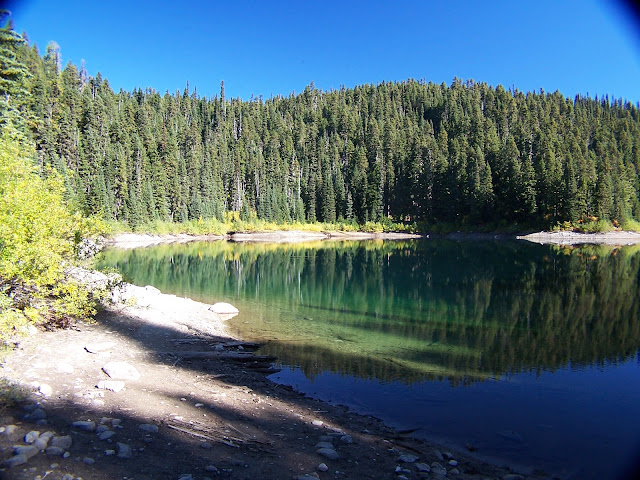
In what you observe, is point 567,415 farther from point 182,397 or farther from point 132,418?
point 132,418

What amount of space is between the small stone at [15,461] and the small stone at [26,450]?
7 centimetres

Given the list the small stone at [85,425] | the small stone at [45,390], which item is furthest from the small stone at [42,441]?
the small stone at [45,390]

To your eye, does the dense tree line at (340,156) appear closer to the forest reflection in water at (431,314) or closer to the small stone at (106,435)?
the forest reflection in water at (431,314)

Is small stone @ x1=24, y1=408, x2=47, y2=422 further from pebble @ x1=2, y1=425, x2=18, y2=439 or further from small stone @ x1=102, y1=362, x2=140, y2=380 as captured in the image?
small stone @ x1=102, y1=362, x2=140, y2=380

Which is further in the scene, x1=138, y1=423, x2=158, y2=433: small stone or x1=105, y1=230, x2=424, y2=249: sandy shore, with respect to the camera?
x1=105, y1=230, x2=424, y2=249: sandy shore

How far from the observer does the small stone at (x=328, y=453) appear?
630cm

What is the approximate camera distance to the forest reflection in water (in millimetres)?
12648

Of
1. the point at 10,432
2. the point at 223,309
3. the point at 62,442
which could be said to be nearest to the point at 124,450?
the point at 62,442

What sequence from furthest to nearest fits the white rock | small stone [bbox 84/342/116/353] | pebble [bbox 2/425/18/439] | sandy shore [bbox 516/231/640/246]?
sandy shore [bbox 516/231/640/246]
the white rock
small stone [bbox 84/342/116/353]
pebble [bbox 2/425/18/439]

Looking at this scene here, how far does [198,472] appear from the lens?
5176 millimetres

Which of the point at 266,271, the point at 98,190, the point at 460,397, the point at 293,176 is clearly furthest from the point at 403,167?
the point at 460,397

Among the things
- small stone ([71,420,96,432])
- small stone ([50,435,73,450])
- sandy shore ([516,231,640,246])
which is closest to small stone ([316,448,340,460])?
small stone ([71,420,96,432])

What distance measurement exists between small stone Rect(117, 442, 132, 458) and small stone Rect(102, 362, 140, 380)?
306 cm

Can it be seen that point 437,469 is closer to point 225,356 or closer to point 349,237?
point 225,356
